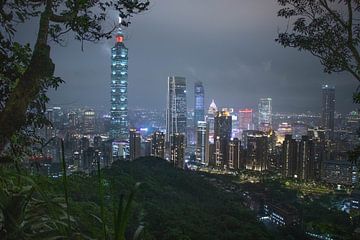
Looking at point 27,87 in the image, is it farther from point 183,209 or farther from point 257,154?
point 257,154

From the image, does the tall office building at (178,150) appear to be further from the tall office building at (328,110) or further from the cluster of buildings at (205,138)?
the tall office building at (328,110)

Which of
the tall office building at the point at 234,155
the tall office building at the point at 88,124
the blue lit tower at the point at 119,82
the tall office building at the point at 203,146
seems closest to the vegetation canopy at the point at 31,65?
the tall office building at the point at 88,124

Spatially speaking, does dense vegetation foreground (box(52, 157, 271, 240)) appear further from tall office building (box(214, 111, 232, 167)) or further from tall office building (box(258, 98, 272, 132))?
tall office building (box(258, 98, 272, 132))

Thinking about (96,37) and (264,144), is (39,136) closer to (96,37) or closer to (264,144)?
(96,37)

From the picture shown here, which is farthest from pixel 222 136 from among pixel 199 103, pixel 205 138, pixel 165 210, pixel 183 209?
pixel 199 103

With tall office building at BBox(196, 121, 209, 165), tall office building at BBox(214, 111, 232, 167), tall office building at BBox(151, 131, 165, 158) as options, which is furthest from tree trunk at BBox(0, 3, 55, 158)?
tall office building at BBox(196, 121, 209, 165)

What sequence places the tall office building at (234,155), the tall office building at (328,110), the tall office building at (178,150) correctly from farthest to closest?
the tall office building at (328,110) < the tall office building at (178,150) < the tall office building at (234,155)

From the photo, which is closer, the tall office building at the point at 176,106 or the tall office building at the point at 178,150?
the tall office building at the point at 178,150
